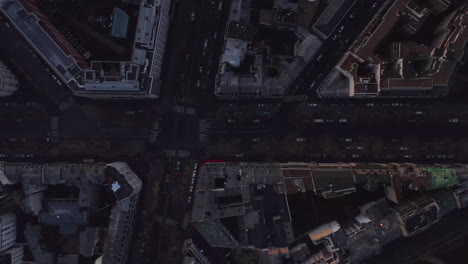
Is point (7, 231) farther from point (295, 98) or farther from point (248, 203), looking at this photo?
point (295, 98)

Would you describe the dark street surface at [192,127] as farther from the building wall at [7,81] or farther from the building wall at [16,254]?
the building wall at [16,254]

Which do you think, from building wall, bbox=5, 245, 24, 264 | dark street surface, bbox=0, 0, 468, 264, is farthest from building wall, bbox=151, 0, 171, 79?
building wall, bbox=5, 245, 24, 264

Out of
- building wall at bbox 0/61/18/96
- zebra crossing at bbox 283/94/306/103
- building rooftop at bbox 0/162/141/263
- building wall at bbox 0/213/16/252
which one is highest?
zebra crossing at bbox 283/94/306/103

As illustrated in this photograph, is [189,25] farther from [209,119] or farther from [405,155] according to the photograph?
[405,155]

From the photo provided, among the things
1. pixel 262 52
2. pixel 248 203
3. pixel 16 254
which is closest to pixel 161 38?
pixel 262 52

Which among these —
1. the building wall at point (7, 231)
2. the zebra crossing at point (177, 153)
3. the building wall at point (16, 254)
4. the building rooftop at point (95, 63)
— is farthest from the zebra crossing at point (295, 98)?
the building wall at point (16, 254)

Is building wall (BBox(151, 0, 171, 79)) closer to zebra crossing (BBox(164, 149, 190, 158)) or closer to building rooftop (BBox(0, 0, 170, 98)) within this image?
building rooftop (BBox(0, 0, 170, 98))

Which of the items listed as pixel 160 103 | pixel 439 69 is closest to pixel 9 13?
pixel 160 103
